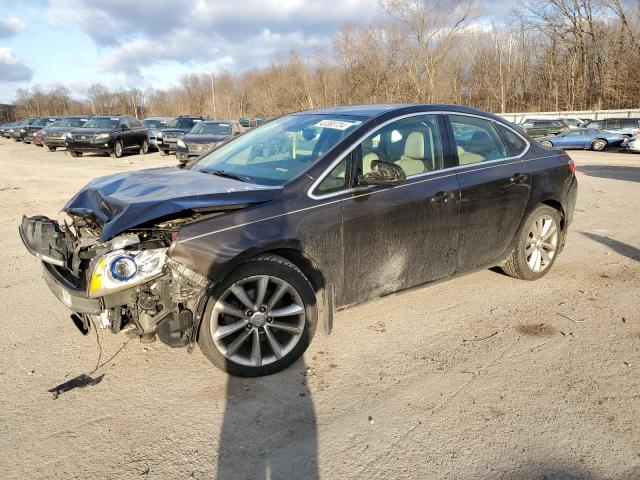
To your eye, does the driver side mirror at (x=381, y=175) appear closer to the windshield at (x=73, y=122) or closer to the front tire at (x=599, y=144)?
the windshield at (x=73, y=122)

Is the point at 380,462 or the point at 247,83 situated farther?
the point at 247,83

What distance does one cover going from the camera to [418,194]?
398 cm

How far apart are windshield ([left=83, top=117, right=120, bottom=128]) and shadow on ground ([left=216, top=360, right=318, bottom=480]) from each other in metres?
21.1

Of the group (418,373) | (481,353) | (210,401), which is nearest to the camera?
(210,401)

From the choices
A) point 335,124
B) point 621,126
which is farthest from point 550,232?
point 621,126

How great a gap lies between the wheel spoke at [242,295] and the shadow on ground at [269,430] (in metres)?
0.52

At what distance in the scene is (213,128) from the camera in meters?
19.1

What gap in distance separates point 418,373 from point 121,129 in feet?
70.4

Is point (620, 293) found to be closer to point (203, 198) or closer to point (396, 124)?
point (396, 124)

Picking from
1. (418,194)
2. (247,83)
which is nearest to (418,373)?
(418,194)

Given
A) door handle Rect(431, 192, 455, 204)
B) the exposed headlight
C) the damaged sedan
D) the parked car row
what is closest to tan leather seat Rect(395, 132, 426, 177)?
the damaged sedan

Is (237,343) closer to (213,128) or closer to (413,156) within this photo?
(413,156)

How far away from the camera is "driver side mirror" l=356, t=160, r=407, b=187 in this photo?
11.8 feet

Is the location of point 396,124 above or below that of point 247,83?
below
